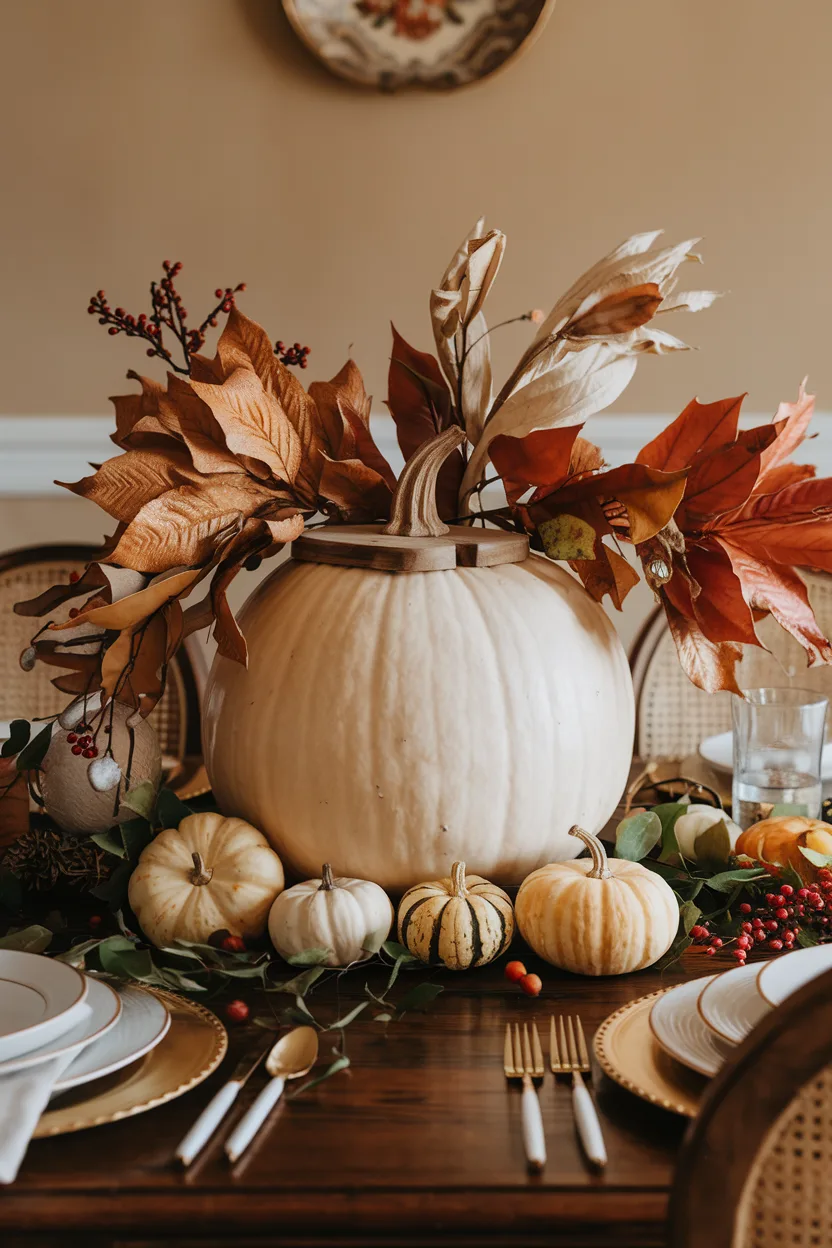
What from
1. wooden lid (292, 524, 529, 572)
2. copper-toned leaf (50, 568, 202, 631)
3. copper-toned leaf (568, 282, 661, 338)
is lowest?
copper-toned leaf (50, 568, 202, 631)

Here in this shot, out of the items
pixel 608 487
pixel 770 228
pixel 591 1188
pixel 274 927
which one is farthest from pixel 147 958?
pixel 770 228

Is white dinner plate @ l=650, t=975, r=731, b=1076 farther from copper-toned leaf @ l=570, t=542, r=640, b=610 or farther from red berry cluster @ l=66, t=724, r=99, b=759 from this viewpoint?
red berry cluster @ l=66, t=724, r=99, b=759

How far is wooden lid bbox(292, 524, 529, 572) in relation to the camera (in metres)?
0.87

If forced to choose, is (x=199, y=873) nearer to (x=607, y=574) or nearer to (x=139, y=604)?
(x=139, y=604)

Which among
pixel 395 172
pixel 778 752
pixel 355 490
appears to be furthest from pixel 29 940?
pixel 395 172

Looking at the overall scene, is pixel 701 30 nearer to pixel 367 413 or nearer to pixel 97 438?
pixel 97 438

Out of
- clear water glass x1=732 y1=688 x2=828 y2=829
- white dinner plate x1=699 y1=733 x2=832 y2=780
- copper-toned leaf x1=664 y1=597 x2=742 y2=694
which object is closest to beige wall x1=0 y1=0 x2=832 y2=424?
white dinner plate x1=699 y1=733 x2=832 y2=780

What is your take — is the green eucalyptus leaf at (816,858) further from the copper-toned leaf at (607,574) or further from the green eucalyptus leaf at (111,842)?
the green eucalyptus leaf at (111,842)

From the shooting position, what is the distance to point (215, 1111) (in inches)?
22.9

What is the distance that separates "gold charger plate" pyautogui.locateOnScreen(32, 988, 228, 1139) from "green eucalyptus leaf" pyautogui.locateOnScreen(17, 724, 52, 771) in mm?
321

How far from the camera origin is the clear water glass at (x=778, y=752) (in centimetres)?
104

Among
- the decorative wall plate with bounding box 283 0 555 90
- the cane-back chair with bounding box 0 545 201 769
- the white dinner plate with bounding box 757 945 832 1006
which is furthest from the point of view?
the decorative wall plate with bounding box 283 0 555 90

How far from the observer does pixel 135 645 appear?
2.82 feet

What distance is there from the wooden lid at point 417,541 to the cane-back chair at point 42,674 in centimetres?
88
